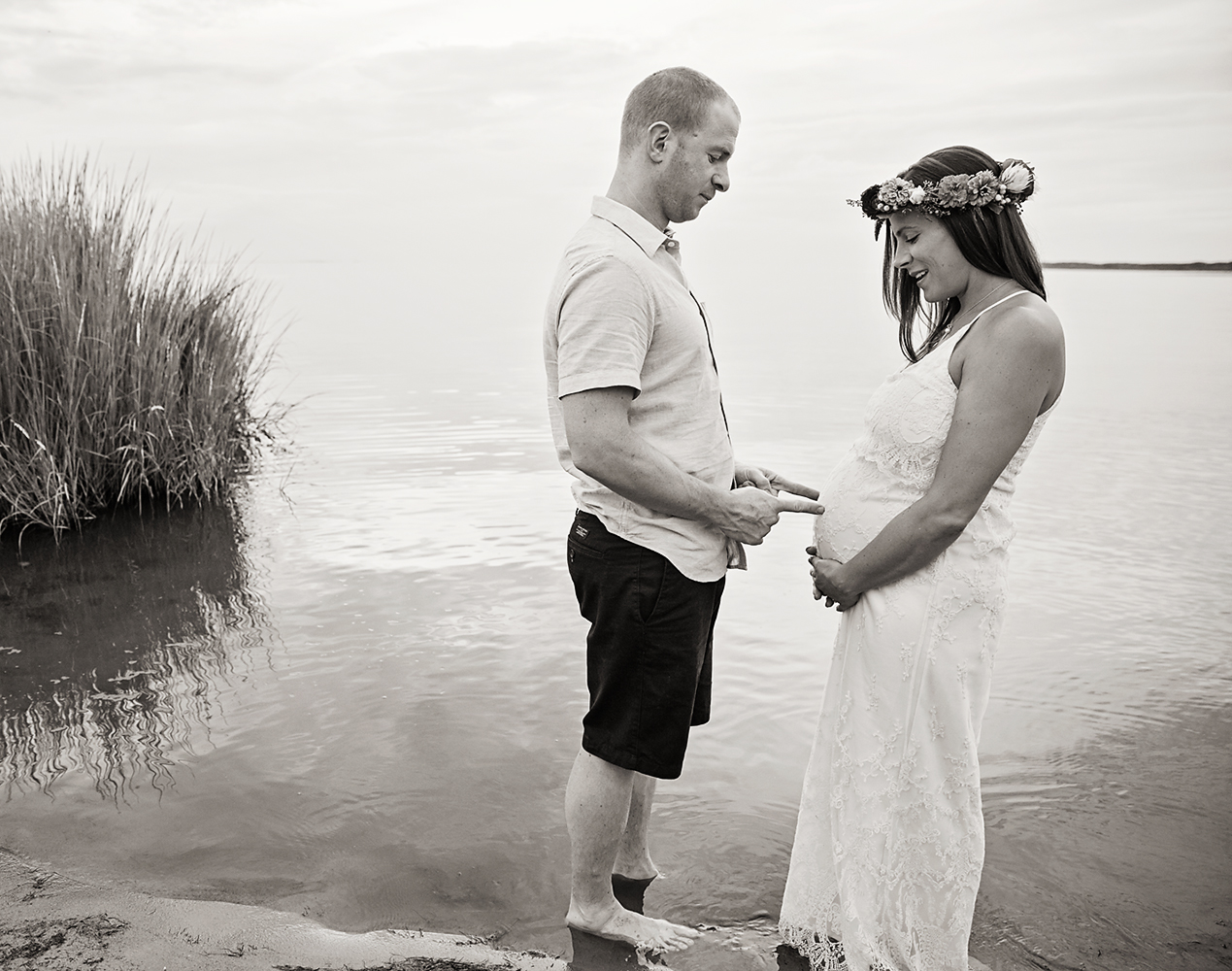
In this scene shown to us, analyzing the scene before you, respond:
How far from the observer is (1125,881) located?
328cm

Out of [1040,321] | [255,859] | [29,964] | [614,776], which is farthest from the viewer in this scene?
[255,859]

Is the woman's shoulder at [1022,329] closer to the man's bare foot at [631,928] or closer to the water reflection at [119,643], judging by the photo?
the man's bare foot at [631,928]

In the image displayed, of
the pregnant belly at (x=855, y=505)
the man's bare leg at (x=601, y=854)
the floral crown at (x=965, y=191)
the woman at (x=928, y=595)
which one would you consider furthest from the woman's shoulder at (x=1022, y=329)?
the man's bare leg at (x=601, y=854)

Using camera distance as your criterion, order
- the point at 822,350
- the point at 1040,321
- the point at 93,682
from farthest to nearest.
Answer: the point at 822,350 → the point at 93,682 → the point at 1040,321

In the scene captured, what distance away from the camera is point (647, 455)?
2535 millimetres

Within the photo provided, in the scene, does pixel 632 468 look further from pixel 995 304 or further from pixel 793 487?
pixel 995 304

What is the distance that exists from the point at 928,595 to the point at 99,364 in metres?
5.96

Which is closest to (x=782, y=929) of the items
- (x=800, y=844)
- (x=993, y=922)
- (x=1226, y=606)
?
(x=800, y=844)

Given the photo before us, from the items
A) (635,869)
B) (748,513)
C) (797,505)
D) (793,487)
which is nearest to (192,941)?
(635,869)

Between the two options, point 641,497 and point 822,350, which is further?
point 822,350

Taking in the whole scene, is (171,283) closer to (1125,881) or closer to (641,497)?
(641,497)

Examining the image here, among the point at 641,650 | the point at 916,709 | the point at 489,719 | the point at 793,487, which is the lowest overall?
the point at 489,719

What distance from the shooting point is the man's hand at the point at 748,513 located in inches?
103

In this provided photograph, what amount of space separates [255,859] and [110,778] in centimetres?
82
